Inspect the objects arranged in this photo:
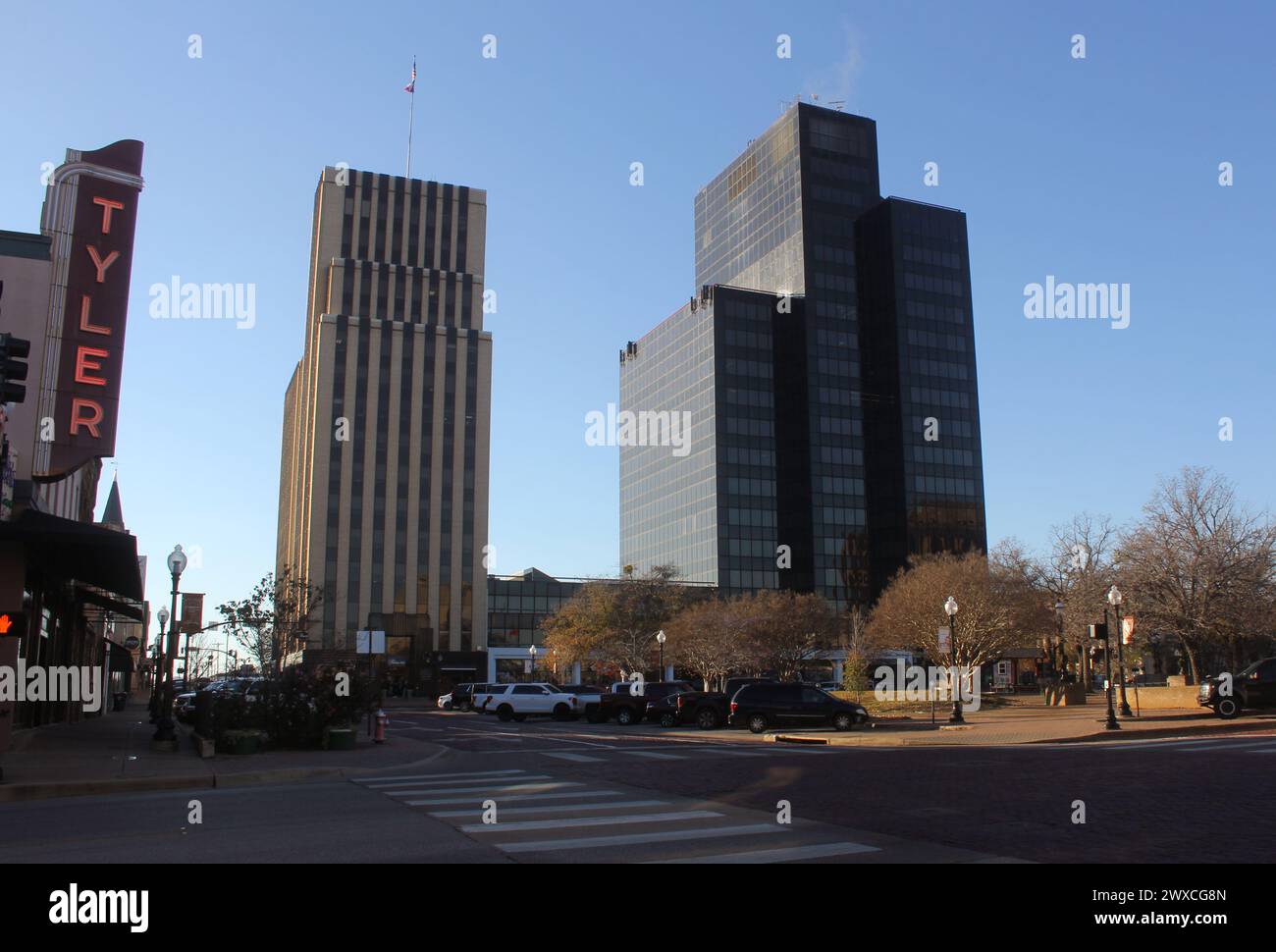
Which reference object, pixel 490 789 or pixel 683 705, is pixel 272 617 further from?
pixel 490 789

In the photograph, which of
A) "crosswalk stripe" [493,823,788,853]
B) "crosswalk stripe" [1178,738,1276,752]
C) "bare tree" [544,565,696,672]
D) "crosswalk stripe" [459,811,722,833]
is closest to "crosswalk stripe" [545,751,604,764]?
"crosswalk stripe" [459,811,722,833]

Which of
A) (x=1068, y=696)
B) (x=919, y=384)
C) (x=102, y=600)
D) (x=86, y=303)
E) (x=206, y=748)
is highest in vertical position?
(x=919, y=384)

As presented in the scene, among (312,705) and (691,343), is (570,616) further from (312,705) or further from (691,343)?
(691,343)

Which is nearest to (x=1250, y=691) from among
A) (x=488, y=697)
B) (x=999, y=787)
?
(x=999, y=787)

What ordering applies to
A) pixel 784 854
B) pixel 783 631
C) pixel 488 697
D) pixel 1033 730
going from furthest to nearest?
pixel 783 631 → pixel 488 697 → pixel 1033 730 → pixel 784 854

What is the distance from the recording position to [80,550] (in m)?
22.7

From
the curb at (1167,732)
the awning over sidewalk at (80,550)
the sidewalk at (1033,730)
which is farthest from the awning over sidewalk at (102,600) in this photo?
the curb at (1167,732)

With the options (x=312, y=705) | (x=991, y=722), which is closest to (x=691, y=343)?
(x=991, y=722)

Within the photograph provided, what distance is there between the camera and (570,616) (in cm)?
6844

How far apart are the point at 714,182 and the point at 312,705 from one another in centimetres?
12746

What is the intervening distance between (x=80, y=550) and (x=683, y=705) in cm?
2059

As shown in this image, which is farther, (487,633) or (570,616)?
(487,633)

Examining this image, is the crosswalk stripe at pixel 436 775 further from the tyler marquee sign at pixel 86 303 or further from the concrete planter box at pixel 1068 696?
the concrete planter box at pixel 1068 696

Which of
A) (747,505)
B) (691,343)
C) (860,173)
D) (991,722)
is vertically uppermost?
(860,173)
